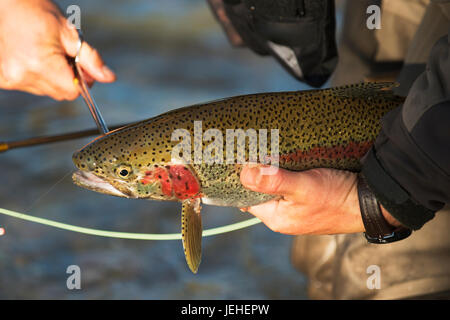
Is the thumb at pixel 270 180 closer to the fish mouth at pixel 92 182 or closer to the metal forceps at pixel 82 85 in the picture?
the fish mouth at pixel 92 182

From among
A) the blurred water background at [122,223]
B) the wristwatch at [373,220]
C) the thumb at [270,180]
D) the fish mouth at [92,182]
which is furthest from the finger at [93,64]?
the wristwatch at [373,220]

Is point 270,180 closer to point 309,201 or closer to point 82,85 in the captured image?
point 309,201

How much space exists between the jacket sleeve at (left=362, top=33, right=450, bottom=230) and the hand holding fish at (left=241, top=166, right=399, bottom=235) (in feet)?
0.41

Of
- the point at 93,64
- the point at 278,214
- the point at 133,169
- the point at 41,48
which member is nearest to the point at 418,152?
the point at 278,214

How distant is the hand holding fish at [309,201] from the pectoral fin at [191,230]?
20cm

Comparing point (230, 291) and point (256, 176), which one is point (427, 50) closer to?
point (256, 176)

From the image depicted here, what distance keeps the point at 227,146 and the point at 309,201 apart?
323 mm

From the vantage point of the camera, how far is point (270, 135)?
5.05 ft

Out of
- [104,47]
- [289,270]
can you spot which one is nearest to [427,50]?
[289,270]

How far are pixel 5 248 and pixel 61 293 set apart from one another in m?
0.51

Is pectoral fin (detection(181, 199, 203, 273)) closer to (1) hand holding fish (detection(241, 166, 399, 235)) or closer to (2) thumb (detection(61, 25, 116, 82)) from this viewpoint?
(1) hand holding fish (detection(241, 166, 399, 235))

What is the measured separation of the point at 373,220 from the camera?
61.2 inches

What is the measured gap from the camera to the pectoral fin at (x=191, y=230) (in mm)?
1601

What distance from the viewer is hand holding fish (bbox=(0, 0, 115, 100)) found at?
1.98 metres
